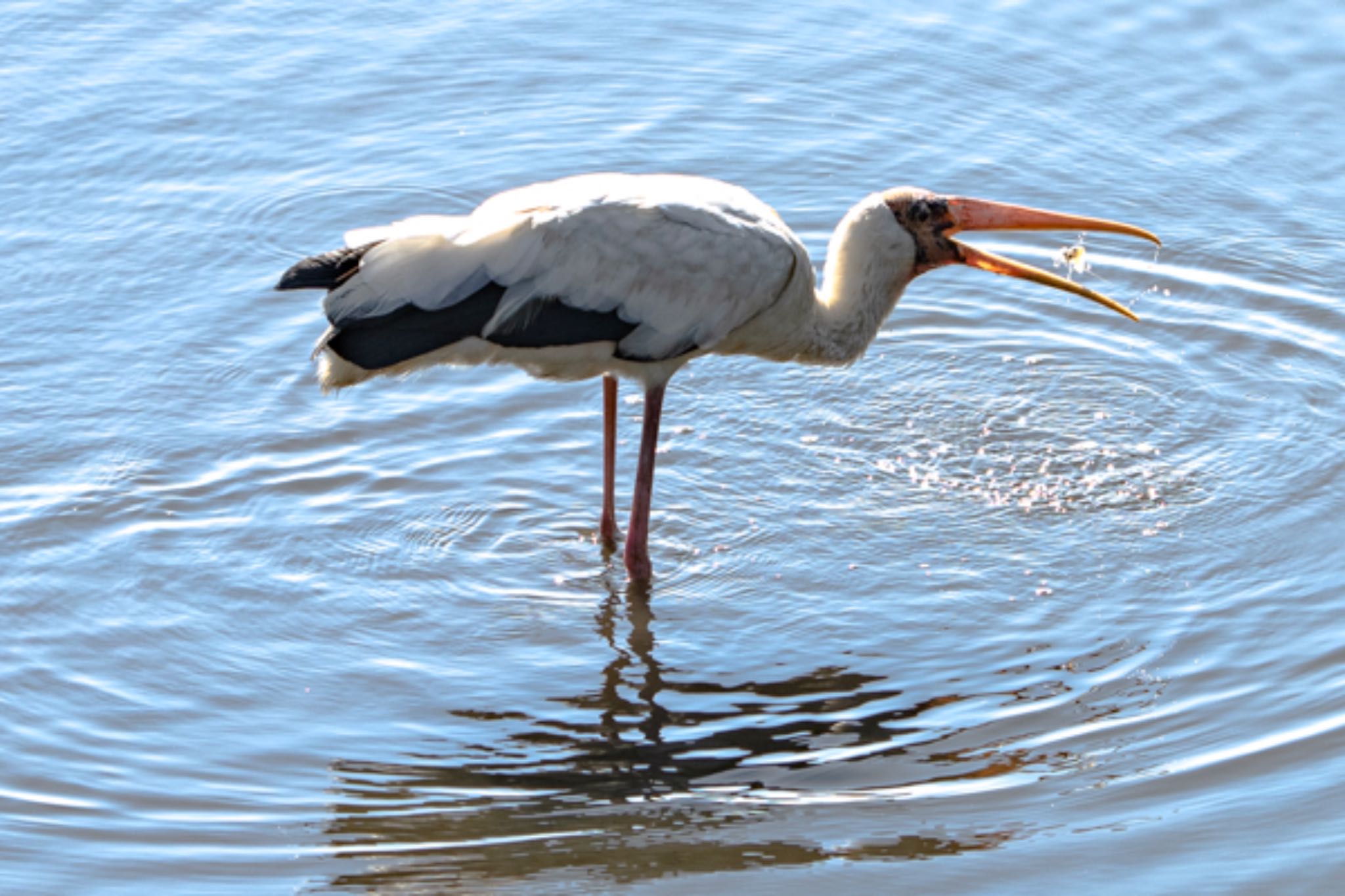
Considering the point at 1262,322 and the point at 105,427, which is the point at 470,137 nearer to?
the point at 105,427

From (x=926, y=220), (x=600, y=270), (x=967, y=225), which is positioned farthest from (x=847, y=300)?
(x=600, y=270)

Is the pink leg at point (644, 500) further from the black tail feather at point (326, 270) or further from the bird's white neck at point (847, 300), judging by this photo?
the black tail feather at point (326, 270)

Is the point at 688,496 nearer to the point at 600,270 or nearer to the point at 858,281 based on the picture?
the point at 858,281

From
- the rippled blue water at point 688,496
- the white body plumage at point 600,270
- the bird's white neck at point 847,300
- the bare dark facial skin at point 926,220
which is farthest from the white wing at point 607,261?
the rippled blue water at point 688,496

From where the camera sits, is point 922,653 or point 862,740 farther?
point 922,653

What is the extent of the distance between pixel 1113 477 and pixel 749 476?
1.42 meters

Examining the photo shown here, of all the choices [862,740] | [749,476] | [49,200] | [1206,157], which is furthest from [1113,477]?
[49,200]

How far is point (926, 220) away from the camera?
7.48 m

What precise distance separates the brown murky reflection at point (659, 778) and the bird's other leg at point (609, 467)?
2.39 ft

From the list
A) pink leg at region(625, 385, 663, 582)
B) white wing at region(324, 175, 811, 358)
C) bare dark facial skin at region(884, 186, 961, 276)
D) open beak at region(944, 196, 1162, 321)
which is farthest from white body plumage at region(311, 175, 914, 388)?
open beak at region(944, 196, 1162, 321)

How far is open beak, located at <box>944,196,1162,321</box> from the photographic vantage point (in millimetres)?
7535

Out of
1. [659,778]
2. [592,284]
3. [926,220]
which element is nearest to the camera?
[659,778]

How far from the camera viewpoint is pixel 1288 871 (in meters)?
5.66

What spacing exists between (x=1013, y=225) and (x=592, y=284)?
1.71m
